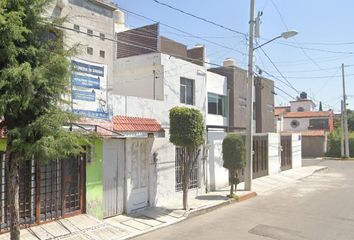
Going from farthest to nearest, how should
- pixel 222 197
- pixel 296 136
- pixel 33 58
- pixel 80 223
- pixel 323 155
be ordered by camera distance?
pixel 323 155
pixel 296 136
pixel 222 197
pixel 80 223
pixel 33 58

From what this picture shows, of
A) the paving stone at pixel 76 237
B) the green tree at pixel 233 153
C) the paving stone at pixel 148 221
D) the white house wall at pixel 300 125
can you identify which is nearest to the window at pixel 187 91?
the green tree at pixel 233 153

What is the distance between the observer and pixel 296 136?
36.9 m

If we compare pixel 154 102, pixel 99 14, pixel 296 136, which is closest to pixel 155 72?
pixel 154 102

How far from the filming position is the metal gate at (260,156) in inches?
1032

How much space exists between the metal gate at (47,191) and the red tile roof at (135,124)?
209cm

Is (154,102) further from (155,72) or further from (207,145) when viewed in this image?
(207,145)

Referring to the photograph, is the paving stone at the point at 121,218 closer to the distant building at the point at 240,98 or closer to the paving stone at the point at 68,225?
the paving stone at the point at 68,225

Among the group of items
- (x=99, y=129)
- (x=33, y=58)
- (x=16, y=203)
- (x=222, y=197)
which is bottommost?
(x=222, y=197)

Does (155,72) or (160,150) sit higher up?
(155,72)

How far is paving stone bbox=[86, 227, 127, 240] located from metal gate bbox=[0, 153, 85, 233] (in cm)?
104

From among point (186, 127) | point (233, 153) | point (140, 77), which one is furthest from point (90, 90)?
point (233, 153)

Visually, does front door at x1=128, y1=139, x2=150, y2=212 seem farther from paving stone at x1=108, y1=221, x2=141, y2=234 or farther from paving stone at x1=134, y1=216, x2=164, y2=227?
paving stone at x1=108, y1=221, x2=141, y2=234

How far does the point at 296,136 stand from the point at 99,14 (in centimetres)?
2675

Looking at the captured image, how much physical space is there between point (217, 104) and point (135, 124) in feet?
39.9
